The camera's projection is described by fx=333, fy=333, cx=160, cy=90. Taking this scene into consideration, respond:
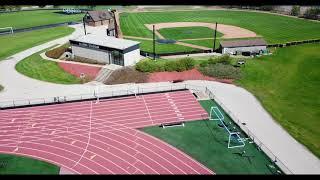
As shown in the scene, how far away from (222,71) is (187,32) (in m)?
26.6

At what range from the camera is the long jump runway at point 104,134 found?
24.6 meters

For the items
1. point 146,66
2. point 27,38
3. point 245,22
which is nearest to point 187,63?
point 146,66

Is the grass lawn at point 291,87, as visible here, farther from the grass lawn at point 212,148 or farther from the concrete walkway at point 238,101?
the grass lawn at point 212,148

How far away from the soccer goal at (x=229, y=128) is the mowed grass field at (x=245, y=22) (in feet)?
105

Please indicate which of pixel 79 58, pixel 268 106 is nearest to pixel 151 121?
pixel 268 106

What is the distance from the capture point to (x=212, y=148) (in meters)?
26.7

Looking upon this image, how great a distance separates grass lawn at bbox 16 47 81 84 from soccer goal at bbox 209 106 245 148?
1738 centimetres

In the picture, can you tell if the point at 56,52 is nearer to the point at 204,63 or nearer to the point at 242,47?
the point at 204,63

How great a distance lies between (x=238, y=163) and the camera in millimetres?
24938

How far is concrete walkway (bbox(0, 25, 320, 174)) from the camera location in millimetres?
25219

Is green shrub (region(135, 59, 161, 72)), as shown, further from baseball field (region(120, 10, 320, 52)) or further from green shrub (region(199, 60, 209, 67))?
baseball field (region(120, 10, 320, 52))

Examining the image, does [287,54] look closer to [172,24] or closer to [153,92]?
[153,92]

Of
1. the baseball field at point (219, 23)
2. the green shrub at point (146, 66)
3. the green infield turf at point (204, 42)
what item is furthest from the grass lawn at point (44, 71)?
the green infield turf at point (204, 42)
